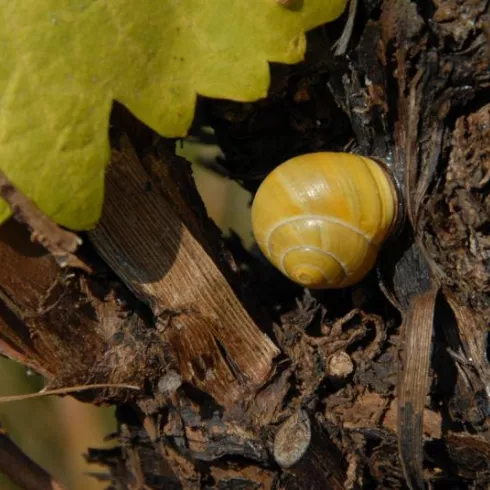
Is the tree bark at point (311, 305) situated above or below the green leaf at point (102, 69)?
below

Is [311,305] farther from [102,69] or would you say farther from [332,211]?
[102,69]

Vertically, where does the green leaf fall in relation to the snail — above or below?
above

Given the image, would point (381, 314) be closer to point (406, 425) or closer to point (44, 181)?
point (406, 425)

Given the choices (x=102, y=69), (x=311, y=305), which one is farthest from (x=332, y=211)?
(x=102, y=69)

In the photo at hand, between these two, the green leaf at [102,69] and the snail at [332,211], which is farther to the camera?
the snail at [332,211]

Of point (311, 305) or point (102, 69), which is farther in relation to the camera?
point (311, 305)

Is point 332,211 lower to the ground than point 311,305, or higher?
higher
